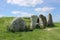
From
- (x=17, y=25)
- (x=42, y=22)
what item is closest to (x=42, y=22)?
(x=42, y=22)

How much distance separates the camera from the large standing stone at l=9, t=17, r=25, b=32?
976 inches

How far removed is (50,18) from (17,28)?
10657mm

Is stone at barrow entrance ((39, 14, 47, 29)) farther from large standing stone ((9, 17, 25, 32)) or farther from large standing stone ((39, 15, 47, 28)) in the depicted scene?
large standing stone ((9, 17, 25, 32))

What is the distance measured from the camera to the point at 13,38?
62.8ft

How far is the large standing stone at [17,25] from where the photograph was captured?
24.8 metres

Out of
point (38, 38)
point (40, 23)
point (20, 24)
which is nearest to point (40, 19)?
point (40, 23)

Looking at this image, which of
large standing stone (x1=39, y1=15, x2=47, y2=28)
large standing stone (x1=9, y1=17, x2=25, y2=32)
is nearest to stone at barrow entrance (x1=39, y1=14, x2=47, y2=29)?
large standing stone (x1=39, y1=15, x2=47, y2=28)

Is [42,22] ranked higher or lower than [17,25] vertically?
higher

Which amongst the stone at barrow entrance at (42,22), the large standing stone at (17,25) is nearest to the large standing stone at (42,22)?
the stone at barrow entrance at (42,22)

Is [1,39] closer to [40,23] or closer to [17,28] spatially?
[17,28]

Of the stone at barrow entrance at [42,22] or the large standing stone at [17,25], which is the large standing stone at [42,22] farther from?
the large standing stone at [17,25]

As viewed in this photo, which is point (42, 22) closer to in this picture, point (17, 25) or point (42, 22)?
point (42, 22)

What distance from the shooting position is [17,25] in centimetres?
2539

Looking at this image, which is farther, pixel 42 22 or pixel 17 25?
pixel 42 22
